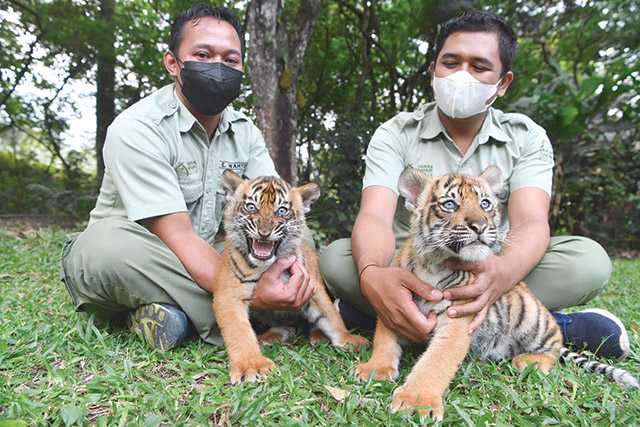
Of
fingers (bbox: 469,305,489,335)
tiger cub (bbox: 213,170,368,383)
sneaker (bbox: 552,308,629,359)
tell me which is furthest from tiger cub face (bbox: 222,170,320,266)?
sneaker (bbox: 552,308,629,359)

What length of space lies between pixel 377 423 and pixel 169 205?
1.79 m

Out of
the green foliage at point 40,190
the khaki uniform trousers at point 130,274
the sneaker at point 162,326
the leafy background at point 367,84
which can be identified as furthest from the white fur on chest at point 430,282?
the green foliage at point 40,190

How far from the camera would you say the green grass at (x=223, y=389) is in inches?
82.4

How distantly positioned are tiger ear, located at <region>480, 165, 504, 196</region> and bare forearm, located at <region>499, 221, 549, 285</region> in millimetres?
312

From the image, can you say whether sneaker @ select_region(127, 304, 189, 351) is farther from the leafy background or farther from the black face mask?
the leafy background

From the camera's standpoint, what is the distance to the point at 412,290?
2.60 m

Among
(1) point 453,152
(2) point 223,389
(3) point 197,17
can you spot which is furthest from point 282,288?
(3) point 197,17

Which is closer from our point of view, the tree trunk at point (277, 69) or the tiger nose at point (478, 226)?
the tiger nose at point (478, 226)

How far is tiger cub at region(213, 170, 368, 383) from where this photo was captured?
2.81m

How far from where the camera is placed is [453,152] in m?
3.49

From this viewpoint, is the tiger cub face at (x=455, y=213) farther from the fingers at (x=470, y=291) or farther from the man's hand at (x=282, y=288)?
the man's hand at (x=282, y=288)

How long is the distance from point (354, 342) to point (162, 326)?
113 centimetres

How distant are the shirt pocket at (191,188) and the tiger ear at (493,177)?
189 cm

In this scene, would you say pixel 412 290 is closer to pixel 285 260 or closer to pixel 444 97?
pixel 285 260
